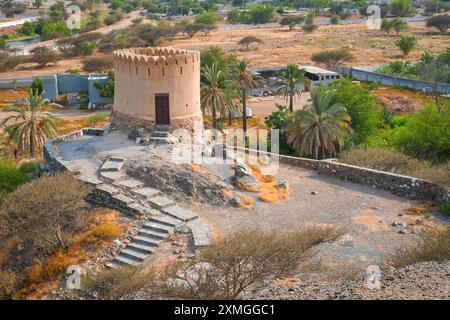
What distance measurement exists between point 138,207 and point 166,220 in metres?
1.18

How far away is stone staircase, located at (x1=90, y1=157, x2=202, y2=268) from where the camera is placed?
14.3 m

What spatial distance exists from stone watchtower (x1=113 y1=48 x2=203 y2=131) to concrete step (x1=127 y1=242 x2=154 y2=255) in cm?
778

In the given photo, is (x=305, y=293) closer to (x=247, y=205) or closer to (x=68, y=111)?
(x=247, y=205)

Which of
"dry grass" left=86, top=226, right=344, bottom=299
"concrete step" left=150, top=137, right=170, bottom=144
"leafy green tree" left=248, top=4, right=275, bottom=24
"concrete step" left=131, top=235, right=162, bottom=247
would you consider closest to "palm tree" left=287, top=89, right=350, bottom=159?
"concrete step" left=150, top=137, right=170, bottom=144

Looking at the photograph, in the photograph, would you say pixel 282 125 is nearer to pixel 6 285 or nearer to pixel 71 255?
pixel 71 255

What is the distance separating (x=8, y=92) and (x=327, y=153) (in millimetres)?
33296

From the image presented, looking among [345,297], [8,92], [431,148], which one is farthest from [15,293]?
[8,92]

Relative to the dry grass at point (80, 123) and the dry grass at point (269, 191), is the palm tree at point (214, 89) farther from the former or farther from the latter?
the dry grass at point (269, 191)

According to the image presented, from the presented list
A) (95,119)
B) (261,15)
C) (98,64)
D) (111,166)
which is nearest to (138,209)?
(111,166)

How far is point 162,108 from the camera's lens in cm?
2148

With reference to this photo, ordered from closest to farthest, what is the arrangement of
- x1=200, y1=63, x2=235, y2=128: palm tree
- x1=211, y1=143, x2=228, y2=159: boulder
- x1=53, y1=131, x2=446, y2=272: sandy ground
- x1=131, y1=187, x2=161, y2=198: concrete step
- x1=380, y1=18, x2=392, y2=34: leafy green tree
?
x1=53, y1=131, x2=446, y2=272: sandy ground, x1=131, y1=187, x2=161, y2=198: concrete step, x1=211, y1=143, x2=228, y2=159: boulder, x1=200, y1=63, x2=235, y2=128: palm tree, x1=380, y1=18, x2=392, y2=34: leafy green tree

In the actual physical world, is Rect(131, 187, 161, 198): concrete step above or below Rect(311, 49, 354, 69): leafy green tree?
below

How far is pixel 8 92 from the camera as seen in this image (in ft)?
158

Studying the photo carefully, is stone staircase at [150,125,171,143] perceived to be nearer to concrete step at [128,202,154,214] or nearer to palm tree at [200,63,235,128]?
concrete step at [128,202,154,214]
